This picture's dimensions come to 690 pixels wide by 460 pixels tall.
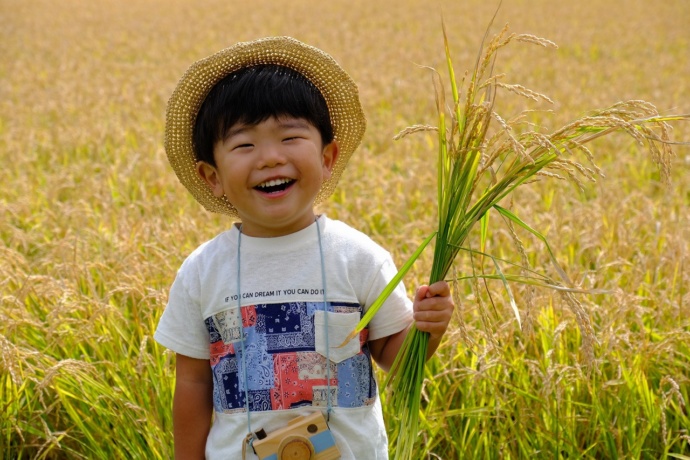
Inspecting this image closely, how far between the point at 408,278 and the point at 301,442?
1523mm

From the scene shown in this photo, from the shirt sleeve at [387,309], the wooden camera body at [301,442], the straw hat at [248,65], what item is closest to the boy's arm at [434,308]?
the shirt sleeve at [387,309]

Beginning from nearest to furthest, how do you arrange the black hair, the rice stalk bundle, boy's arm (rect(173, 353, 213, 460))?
the rice stalk bundle, the black hair, boy's arm (rect(173, 353, 213, 460))

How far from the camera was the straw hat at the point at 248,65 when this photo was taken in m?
1.99

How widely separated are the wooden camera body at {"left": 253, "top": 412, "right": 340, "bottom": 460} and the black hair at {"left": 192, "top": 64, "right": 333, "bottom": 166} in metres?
0.67

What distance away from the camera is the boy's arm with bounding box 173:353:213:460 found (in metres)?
2.00

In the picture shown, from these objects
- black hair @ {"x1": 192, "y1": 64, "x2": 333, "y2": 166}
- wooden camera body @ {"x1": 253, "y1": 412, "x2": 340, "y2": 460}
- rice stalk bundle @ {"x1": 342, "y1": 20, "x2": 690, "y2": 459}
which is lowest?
wooden camera body @ {"x1": 253, "y1": 412, "x2": 340, "y2": 460}

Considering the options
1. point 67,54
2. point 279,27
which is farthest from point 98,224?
point 279,27

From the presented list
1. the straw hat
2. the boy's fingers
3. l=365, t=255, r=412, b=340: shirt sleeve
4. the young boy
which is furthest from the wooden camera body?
the straw hat

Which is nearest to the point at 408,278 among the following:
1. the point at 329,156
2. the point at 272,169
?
the point at 329,156

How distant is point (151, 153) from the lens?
21.2 ft

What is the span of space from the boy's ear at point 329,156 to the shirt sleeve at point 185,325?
16.4 inches

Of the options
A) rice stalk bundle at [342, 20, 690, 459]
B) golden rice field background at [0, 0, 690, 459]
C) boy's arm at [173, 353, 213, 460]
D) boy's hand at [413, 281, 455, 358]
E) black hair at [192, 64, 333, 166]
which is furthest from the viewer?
golden rice field background at [0, 0, 690, 459]

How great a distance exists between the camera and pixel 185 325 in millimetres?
1958

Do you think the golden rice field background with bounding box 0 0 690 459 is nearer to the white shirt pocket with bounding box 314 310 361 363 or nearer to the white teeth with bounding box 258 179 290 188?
the white shirt pocket with bounding box 314 310 361 363
